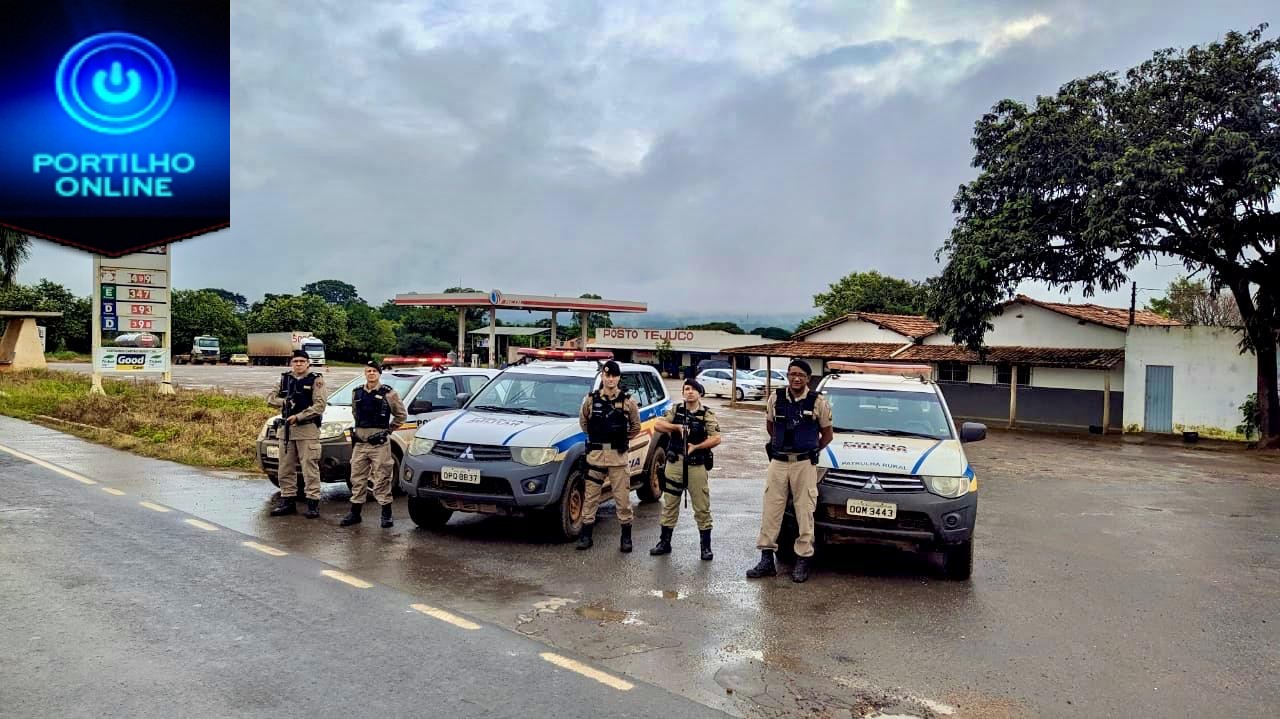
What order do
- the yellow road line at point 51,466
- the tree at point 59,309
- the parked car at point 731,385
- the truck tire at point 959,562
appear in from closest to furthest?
the truck tire at point 959,562 → the yellow road line at point 51,466 → the parked car at point 731,385 → the tree at point 59,309

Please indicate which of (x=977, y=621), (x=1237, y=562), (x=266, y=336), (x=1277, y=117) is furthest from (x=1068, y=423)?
(x=266, y=336)

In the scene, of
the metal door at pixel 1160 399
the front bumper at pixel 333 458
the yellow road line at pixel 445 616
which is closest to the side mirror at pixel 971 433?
the yellow road line at pixel 445 616

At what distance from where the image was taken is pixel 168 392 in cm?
2511

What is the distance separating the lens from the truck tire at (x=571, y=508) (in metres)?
8.90

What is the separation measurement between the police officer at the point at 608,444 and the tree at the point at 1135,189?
18.3 metres

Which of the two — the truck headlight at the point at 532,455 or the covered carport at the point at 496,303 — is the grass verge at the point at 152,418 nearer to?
the truck headlight at the point at 532,455

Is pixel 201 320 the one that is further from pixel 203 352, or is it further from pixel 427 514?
pixel 427 514

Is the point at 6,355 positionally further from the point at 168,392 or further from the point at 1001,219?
the point at 1001,219

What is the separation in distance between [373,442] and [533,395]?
1.80 metres

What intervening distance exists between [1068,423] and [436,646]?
27937mm

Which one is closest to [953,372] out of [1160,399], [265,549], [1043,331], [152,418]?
[1043,331]

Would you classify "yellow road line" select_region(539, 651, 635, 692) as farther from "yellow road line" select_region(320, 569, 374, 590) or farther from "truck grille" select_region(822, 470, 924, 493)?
"truck grille" select_region(822, 470, 924, 493)

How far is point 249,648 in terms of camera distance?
17.8 feet

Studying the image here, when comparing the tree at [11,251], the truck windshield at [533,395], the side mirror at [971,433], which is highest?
the tree at [11,251]
